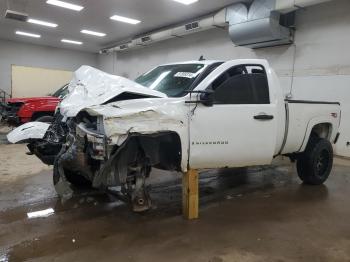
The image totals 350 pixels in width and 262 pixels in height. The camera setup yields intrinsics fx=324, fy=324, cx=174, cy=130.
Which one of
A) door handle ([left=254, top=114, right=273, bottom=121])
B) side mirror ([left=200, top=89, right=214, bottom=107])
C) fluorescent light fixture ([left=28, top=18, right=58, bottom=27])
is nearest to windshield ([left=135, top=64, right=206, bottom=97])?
side mirror ([left=200, top=89, right=214, bottom=107])

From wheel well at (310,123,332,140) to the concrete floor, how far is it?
2.73 feet

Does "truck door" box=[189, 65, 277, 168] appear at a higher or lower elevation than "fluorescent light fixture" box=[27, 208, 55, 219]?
higher

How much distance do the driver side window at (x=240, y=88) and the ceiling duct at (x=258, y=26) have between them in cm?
469

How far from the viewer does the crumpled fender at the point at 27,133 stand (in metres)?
4.11

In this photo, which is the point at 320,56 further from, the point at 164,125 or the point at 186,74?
the point at 164,125

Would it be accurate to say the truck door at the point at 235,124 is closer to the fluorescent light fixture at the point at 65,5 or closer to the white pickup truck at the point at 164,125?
the white pickup truck at the point at 164,125

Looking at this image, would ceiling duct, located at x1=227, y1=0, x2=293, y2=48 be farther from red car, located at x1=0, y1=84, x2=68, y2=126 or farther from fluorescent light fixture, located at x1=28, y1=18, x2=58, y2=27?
fluorescent light fixture, located at x1=28, y1=18, x2=58, y2=27

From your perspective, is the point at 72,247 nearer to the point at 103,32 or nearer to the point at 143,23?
the point at 143,23

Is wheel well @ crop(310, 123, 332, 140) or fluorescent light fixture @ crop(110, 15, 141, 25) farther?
fluorescent light fixture @ crop(110, 15, 141, 25)

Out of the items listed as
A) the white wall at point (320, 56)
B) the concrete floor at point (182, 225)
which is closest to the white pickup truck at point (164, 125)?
the concrete floor at point (182, 225)

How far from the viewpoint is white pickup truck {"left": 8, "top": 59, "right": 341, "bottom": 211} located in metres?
3.20

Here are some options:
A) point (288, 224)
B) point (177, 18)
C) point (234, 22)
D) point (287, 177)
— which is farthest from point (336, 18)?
point (288, 224)

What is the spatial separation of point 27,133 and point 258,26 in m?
6.56

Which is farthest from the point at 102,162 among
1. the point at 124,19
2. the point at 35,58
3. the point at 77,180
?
the point at 35,58
